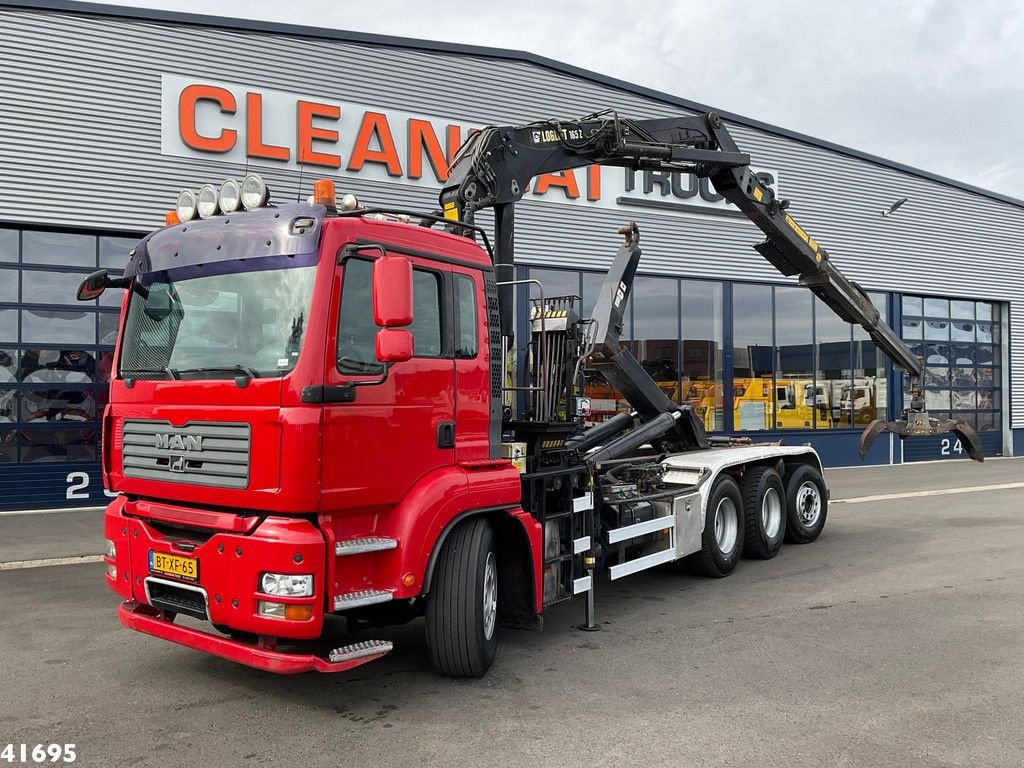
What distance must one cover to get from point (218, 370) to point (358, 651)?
174 cm

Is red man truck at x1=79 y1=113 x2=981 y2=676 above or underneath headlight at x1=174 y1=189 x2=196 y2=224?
underneath

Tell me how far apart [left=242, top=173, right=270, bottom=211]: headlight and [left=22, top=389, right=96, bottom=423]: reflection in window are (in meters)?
9.51

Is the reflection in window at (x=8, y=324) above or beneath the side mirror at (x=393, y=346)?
above

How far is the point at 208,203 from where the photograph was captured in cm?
540

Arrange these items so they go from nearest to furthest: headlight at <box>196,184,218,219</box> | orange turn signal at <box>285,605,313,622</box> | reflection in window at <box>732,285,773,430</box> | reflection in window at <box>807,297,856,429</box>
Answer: orange turn signal at <box>285,605,313,622</box> → headlight at <box>196,184,218,219</box> → reflection in window at <box>732,285,773,430</box> → reflection in window at <box>807,297,856,429</box>

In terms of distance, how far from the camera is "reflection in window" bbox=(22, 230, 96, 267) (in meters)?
13.0

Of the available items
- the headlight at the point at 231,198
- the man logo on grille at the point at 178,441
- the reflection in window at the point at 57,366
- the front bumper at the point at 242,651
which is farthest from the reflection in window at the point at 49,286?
the front bumper at the point at 242,651

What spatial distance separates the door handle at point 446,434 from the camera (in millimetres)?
5250

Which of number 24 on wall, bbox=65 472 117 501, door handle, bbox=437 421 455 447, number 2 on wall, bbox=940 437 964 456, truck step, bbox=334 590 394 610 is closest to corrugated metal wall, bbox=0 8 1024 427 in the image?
number 24 on wall, bbox=65 472 117 501

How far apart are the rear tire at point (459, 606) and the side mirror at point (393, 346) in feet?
4.33

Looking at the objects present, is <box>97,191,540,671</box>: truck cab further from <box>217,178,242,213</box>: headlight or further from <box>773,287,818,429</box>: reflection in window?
<box>773,287,818,429</box>: reflection in window

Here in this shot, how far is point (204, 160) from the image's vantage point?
14.0 m

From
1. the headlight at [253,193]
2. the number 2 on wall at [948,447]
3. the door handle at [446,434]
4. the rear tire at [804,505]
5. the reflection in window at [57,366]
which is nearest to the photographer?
the headlight at [253,193]

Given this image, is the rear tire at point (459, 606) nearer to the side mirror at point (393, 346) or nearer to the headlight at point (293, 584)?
the headlight at point (293, 584)
